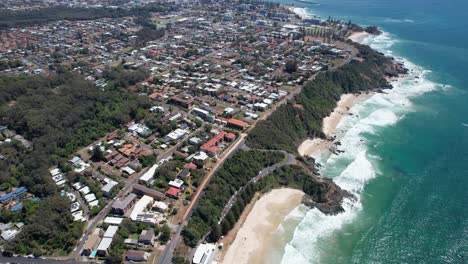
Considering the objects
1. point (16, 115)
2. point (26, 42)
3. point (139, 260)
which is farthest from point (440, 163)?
point (26, 42)

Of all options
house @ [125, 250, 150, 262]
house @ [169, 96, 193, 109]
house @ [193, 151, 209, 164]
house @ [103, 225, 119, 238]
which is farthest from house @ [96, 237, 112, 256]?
house @ [169, 96, 193, 109]

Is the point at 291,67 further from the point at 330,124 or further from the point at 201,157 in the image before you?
the point at 201,157

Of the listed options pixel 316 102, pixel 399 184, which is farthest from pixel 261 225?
pixel 316 102

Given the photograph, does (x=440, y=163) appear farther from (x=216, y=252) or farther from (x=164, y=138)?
(x=164, y=138)

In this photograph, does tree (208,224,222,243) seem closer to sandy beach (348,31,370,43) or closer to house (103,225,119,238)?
house (103,225,119,238)

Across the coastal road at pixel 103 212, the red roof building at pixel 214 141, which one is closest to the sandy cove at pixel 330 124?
the red roof building at pixel 214 141

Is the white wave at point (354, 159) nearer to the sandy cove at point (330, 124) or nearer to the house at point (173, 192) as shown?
the sandy cove at point (330, 124)
